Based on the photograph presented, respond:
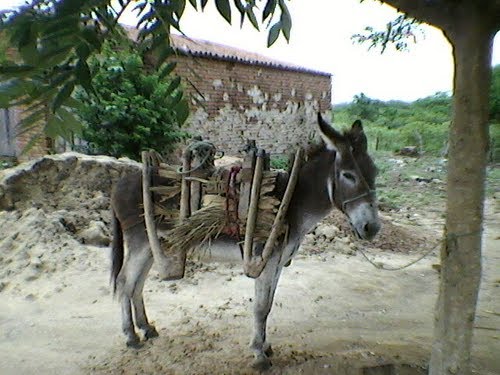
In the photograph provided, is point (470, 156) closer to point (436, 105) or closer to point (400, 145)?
point (400, 145)

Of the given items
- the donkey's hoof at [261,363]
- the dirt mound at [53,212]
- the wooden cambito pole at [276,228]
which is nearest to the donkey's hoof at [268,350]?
the donkey's hoof at [261,363]

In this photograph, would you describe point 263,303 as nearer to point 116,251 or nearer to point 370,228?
point 370,228

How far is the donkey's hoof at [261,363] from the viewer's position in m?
2.89

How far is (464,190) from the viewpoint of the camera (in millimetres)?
1889

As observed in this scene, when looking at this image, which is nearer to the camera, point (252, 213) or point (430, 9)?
point (430, 9)

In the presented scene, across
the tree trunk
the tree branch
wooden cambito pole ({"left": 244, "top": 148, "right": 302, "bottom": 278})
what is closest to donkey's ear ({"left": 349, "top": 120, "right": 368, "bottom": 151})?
wooden cambito pole ({"left": 244, "top": 148, "right": 302, "bottom": 278})

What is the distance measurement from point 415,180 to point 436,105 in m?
13.5

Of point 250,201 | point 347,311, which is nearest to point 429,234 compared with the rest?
point 347,311

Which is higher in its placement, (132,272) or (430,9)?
(430,9)

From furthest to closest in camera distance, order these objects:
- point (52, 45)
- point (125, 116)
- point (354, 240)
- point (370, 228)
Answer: point (125, 116) → point (354, 240) → point (370, 228) → point (52, 45)

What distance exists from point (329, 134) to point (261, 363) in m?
1.65

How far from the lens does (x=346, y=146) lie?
8.84 feet

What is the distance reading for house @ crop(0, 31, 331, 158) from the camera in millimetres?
10273

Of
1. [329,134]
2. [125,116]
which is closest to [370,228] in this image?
[329,134]
